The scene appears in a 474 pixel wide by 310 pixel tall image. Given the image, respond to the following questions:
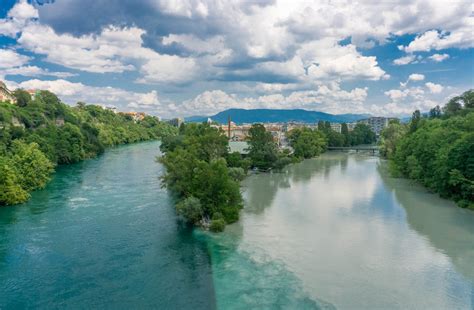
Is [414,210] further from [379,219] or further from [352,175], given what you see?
[352,175]

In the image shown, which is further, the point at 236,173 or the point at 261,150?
the point at 261,150

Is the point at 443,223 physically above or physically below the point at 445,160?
below

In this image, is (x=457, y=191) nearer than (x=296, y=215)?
No

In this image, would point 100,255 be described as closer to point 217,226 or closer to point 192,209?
point 192,209

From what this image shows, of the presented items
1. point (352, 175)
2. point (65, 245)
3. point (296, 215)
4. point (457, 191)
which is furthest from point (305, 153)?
point (65, 245)

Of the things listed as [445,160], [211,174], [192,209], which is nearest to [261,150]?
[445,160]

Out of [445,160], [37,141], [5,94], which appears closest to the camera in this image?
[445,160]
